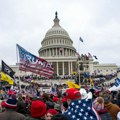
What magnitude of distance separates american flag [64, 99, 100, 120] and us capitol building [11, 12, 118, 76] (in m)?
92.9

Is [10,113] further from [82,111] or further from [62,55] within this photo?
[62,55]

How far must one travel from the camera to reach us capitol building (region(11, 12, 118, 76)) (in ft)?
338

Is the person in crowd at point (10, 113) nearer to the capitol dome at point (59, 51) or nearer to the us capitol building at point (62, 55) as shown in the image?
the us capitol building at point (62, 55)

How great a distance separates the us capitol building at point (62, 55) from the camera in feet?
338

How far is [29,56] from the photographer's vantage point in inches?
925

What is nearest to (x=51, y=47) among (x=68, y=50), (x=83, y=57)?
(x=68, y=50)

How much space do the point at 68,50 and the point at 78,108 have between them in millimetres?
111771

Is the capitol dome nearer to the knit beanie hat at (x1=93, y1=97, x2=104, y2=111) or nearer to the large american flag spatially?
the large american flag

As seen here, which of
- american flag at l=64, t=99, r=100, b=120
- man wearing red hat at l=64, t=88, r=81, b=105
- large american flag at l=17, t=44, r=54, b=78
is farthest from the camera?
large american flag at l=17, t=44, r=54, b=78

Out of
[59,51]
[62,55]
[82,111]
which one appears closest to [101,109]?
[82,111]

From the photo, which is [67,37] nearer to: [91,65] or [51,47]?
[51,47]

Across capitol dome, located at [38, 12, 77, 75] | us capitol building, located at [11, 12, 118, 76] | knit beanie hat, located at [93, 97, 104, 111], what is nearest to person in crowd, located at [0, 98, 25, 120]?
knit beanie hat, located at [93, 97, 104, 111]

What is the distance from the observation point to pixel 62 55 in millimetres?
111062

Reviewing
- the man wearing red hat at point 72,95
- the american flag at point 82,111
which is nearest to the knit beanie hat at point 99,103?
the man wearing red hat at point 72,95
